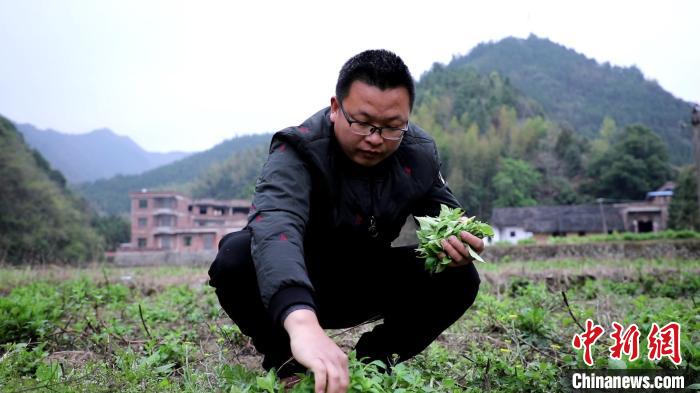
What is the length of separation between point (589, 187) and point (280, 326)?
60.5 metres

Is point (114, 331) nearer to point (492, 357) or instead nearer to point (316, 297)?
point (316, 297)

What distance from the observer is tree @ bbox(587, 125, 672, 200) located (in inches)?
2184

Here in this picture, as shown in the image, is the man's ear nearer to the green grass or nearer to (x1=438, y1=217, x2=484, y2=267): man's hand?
(x1=438, y1=217, x2=484, y2=267): man's hand

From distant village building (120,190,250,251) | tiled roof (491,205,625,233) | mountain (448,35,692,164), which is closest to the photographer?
tiled roof (491,205,625,233)

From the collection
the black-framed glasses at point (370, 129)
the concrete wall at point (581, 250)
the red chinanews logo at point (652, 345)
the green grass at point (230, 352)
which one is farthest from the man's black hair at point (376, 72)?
the concrete wall at point (581, 250)

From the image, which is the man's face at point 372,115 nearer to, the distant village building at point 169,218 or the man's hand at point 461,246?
the man's hand at point 461,246

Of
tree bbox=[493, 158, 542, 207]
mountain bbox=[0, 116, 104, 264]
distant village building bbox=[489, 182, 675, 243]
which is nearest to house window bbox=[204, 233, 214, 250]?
mountain bbox=[0, 116, 104, 264]

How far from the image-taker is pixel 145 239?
51.2 m

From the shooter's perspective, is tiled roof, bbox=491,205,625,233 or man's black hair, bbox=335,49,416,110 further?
tiled roof, bbox=491,205,625,233

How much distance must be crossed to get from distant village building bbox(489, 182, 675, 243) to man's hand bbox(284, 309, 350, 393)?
42688 millimetres

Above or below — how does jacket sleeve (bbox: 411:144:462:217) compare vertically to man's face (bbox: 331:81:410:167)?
below

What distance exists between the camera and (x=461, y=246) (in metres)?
2.30

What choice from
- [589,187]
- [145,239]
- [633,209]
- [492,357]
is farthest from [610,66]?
[492,357]

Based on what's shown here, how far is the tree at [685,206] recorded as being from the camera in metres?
35.6
